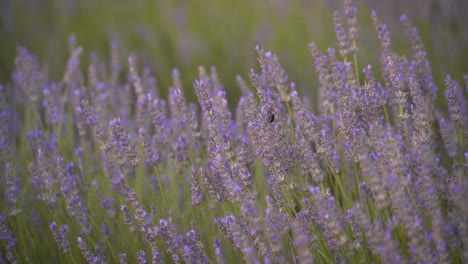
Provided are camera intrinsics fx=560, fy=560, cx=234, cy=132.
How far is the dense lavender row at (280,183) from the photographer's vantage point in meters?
1.60

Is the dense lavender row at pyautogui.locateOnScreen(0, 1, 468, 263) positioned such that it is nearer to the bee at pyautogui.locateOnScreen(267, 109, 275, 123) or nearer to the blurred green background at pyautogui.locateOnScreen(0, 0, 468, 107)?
the bee at pyautogui.locateOnScreen(267, 109, 275, 123)

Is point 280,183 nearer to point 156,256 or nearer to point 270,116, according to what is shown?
point 270,116

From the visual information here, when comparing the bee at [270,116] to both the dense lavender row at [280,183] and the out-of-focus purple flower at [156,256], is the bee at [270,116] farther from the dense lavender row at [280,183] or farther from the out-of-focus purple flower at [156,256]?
the out-of-focus purple flower at [156,256]

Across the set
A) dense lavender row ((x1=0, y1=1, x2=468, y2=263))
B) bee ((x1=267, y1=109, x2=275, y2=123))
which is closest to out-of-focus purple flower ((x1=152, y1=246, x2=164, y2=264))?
dense lavender row ((x1=0, y1=1, x2=468, y2=263))

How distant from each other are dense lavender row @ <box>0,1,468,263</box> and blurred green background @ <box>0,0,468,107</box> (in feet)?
5.69

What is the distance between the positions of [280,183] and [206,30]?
3.45m

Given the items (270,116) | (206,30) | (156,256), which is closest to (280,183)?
(270,116)

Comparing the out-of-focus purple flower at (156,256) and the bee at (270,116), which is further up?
the bee at (270,116)

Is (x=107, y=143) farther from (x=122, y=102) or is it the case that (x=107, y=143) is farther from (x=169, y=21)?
(x=169, y=21)

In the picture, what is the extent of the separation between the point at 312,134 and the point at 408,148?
341 mm

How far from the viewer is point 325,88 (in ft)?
8.00

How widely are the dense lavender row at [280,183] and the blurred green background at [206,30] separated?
1733 millimetres

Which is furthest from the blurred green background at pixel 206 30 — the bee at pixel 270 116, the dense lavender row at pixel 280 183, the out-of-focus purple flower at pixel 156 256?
the out-of-focus purple flower at pixel 156 256

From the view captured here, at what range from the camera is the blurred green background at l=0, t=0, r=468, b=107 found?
164 inches
